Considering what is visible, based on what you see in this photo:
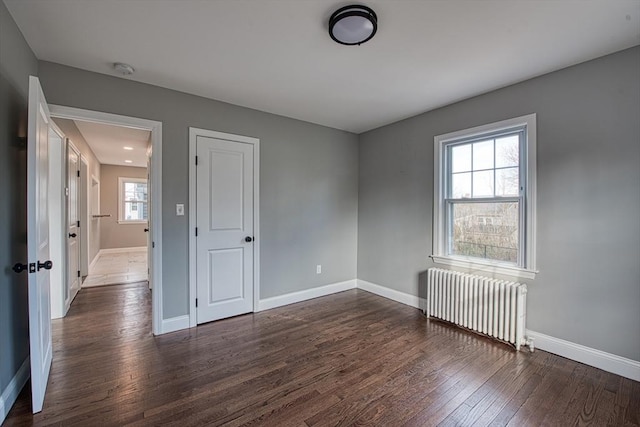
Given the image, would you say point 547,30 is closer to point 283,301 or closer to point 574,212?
point 574,212

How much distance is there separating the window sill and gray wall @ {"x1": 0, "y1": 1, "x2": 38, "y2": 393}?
3821 mm

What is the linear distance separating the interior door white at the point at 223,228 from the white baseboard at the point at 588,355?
308 centimetres

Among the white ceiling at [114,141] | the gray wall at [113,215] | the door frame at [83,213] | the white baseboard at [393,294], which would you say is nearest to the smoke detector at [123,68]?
the white ceiling at [114,141]

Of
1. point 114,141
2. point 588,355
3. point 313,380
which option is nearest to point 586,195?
point 588,355

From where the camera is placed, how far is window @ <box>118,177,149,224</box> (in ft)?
27.4

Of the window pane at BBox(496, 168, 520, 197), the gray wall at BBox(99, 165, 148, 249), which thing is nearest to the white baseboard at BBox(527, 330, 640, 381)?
the window pane at BBox(496, 168, 520, 197)

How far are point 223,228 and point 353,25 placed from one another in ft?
8.05

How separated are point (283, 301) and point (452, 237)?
2.32m

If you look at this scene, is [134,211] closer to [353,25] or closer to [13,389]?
[13,389]

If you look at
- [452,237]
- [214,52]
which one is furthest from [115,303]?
[452,237]

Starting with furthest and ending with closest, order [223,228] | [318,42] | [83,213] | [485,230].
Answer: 1. [83,213]
2. [223,228]
3. [485,230]
4. [318,42]

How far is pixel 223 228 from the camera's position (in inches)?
132

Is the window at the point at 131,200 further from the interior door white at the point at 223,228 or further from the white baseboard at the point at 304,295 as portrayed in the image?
the white baseboard at the point at 304,295

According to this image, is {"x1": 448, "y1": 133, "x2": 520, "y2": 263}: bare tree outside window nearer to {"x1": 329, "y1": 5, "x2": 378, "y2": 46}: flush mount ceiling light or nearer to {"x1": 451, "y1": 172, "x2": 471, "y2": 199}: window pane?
{"x1": 451, "y1": 172, "x2": 471, "y2": 199}: window pane
